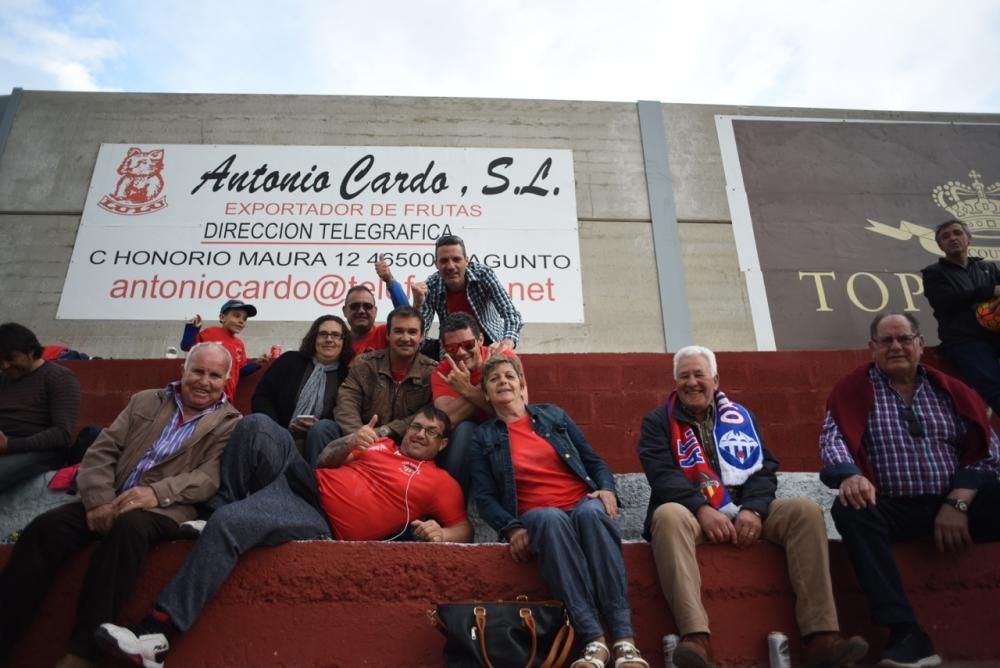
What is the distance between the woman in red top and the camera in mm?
2305

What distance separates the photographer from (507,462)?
2.91 m

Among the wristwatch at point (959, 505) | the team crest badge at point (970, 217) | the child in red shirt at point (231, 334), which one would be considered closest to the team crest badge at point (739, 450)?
the wristwatch at point (959, 505)

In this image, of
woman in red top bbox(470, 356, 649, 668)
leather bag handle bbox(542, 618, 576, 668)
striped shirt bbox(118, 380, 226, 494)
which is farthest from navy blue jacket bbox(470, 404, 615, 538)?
Answer: striped shirt bbox(118, 380, 226, 494)

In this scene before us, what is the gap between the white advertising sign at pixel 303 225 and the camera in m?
6.47

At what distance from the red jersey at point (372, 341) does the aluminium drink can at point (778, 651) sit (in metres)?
2.62

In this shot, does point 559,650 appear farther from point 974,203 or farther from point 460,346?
point 974,203

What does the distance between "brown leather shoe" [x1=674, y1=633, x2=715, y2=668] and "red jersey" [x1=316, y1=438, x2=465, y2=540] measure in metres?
1.04

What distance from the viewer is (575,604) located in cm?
230

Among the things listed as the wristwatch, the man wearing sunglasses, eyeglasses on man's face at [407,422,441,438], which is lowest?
the wristwatch

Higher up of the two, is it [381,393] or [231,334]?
[231,334]

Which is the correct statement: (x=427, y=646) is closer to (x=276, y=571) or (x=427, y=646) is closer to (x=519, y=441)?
(x=276, y=571)

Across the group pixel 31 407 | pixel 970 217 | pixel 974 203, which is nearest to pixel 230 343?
pixel 31 407

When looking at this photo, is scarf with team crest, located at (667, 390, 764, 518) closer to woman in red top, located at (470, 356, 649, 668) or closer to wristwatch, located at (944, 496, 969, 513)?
woman in red top, located at (470, 356, 649, 668)

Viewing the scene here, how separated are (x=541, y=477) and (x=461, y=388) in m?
0.70
